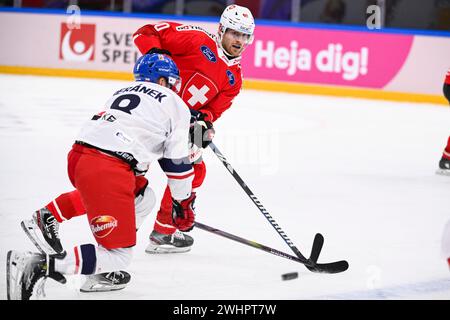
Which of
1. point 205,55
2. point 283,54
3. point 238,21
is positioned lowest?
point 283,54

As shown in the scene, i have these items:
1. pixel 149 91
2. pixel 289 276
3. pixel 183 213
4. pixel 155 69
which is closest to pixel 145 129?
pixel 149 91

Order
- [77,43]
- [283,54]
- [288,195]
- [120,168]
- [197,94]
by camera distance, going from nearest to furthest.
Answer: [120,168], [197,94], [288,195], [283,54], [77,43]

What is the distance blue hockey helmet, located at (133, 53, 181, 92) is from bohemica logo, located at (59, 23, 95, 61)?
924 cm

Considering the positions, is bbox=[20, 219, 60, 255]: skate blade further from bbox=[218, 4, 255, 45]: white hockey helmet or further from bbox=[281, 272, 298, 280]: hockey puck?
bbox=[218, 4, 255, 45]: white hockey helmet

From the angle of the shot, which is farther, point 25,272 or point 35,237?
point 35,237

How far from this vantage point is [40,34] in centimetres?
1295

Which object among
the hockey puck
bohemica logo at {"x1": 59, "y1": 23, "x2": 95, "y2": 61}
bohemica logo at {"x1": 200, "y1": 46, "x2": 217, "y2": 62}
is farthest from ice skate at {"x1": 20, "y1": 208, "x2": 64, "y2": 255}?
bohemica logo at {"x1": 59, "y1": 23, "x2": 95, "y2": 61}

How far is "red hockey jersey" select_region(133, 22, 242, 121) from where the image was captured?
450cm

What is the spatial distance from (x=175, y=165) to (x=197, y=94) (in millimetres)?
1019

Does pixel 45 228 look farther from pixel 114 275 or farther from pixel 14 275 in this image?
pixel 14 275

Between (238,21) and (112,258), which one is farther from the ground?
(238,21)

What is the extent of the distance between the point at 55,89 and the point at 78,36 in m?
1.81

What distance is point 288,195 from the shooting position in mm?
5746

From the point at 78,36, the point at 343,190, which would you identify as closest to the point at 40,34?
the point at 78,36
